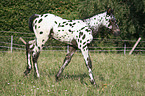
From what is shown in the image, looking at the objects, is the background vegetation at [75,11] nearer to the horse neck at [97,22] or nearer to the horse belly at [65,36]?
the horse neck at [97,22]

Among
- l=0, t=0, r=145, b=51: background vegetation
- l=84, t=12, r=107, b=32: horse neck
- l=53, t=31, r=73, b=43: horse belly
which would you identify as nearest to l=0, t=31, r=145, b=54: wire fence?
l=0, t=0, r=145, b=51: background vegetation

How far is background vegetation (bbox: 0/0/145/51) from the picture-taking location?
12.0 meters

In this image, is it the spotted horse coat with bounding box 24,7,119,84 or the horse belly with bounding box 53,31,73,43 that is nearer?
the spotted horse coat with bounding box 24,7,119,84

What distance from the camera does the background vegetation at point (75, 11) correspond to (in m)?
12.0

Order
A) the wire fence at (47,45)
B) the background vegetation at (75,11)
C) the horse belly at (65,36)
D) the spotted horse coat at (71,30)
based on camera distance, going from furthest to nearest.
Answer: the background vegetation at (75,11), the wire fence at (47,45), the horse belly at (65,36), the spotted horse coat at (71,30)

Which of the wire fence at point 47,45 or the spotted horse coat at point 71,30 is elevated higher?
the spotted horse coat at point 71,30

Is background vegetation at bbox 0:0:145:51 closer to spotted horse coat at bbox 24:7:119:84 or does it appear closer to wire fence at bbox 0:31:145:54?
wire fence at bbox 0:31:145:54

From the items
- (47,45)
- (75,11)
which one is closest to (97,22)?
(47,45)

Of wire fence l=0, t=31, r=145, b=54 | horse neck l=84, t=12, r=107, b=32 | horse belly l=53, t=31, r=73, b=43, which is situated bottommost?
wire fence l=0, t=31, r=145, b=54

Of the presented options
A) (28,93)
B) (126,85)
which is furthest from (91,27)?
(28,93)

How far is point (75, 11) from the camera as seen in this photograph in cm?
1360

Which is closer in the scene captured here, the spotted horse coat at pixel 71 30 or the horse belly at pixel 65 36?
the spotted horse coat at pixel 71 30

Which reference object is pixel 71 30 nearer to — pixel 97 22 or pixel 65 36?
pixel 65 36

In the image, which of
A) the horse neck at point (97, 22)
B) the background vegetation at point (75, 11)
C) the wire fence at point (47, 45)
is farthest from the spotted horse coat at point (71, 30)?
the background vegetation at point (75, 11)
